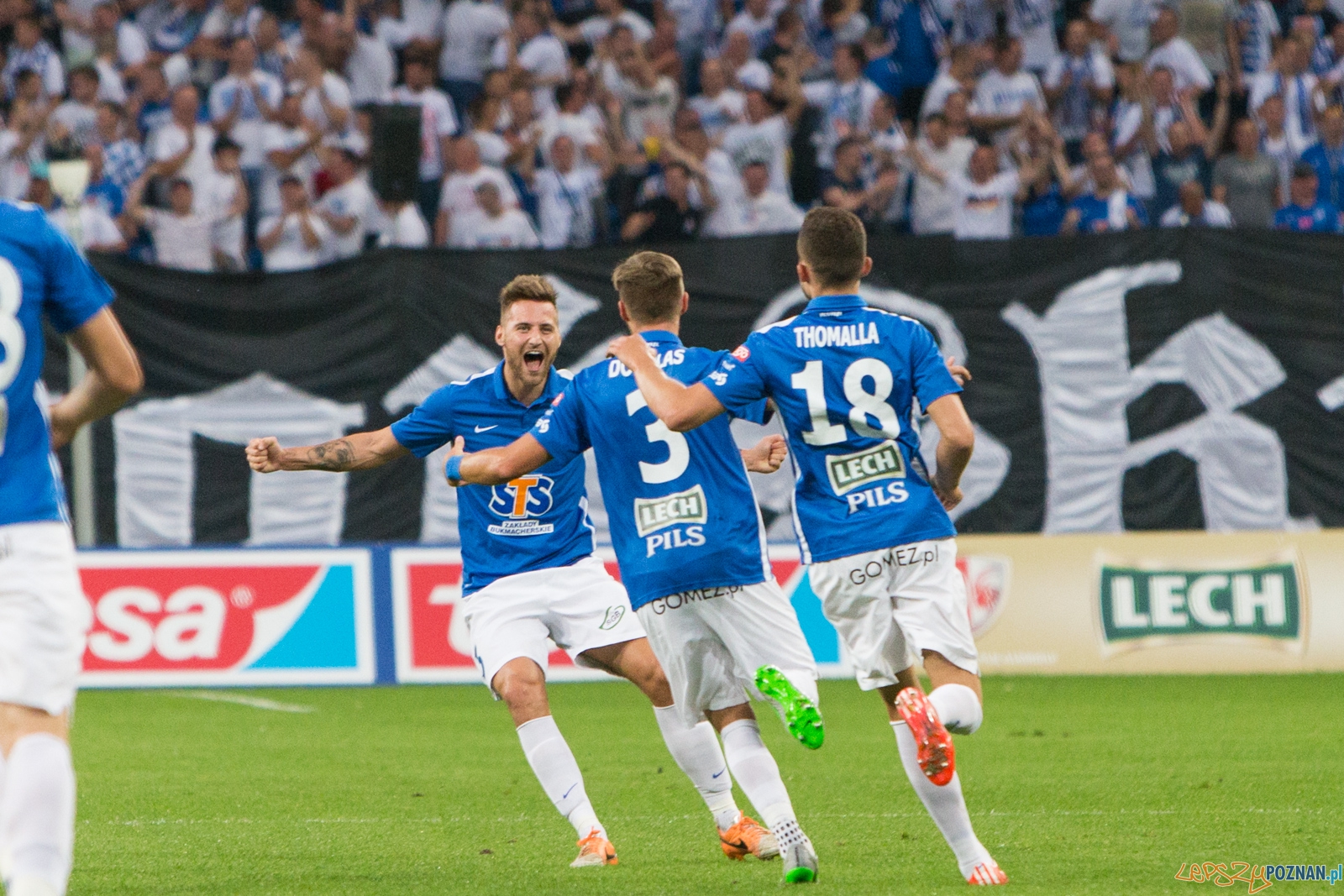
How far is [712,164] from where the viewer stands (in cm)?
1556

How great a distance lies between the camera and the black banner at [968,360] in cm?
1404

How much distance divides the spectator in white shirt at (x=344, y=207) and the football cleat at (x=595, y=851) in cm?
993

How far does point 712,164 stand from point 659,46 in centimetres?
206

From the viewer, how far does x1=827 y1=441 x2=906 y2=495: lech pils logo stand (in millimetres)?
5410

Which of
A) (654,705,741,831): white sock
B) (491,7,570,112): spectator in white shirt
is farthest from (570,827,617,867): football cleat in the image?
(491,7,570,112): spectator in white shirt

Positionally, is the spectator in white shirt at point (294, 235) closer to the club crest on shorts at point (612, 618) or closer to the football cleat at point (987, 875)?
the club crest on shorts at point (612, 618)

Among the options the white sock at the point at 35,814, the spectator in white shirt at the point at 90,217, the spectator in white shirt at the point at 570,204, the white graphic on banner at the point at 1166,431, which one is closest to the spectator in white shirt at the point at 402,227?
the spectator in white shirt at the point at 570,204

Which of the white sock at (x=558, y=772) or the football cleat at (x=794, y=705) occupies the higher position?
the football cleat at (x=794, y=705)

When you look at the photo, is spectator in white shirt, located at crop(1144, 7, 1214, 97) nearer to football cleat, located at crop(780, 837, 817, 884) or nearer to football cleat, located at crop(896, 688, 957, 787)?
football cleat, located at crop(780, 837, 817, 884)

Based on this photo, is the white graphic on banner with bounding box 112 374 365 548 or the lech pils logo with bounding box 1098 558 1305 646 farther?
the white graphic on banner with bounding box 112 374 365 548

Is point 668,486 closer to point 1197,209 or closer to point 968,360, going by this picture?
point 968,360

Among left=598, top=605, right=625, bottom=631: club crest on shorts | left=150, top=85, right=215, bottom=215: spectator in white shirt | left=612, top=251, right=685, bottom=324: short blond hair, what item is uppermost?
left=612, top=251, right=685, bottom=324: short blond hair

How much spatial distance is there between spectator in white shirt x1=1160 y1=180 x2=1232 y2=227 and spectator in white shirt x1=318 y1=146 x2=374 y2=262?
7233 mm

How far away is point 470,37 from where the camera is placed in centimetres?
1741
